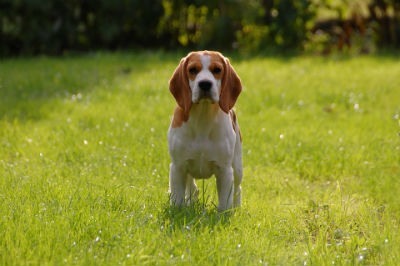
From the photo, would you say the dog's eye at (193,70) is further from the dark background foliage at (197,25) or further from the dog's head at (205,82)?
the dark background foliage at (197,25)

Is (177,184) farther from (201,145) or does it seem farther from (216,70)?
(216,70)

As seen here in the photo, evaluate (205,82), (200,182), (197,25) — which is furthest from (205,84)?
(197,25)

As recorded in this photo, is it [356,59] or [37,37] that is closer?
[356,59]

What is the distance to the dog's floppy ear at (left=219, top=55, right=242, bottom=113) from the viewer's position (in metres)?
5.33

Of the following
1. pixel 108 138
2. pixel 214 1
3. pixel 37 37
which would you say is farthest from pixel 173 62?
pixel 108 138

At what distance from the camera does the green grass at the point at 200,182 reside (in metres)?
4.51

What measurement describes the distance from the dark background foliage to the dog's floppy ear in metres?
9.05

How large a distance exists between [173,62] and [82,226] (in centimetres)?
852

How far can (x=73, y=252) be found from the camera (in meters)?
4.27

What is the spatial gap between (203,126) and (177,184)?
0.51 m

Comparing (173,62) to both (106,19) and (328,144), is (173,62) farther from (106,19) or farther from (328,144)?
(328,144)

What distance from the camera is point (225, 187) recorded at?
5.46 m

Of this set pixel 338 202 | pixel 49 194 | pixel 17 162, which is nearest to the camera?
pixel 49 194

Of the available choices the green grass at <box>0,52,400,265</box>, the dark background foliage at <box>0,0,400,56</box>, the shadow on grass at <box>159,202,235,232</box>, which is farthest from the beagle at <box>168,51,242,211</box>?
the dark background foliage at <box>0,0,400,56</box>
